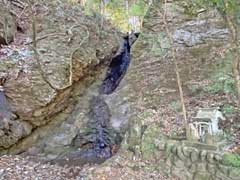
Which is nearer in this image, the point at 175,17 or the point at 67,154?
the point at 67,154

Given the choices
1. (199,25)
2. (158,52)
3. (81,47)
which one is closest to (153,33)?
(158,52)

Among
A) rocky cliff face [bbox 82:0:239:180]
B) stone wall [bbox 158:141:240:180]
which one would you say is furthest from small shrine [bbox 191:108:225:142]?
rocky cliff face [bbox 82:0:239:180]

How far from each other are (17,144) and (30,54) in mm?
2665

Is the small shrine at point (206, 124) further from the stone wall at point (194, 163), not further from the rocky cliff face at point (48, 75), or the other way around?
the rocky cliff face at point (48, 75)

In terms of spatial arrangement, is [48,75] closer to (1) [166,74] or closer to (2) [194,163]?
(1) [166,74]

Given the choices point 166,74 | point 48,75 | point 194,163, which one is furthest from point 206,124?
point 48,75

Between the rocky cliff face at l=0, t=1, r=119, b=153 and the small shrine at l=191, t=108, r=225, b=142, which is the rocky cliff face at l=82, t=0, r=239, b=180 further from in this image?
the rocky cliff face at l=0, t=1, r=119, b=153

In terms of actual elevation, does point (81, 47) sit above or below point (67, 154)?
above

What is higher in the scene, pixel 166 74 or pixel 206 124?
pixel 166 74

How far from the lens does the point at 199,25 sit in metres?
10.1

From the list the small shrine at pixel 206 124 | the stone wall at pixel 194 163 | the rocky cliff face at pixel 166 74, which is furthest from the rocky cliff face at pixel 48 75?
the small shrine at pixel 206 124

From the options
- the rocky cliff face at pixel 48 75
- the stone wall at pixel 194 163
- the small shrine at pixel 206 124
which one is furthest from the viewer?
the rocky cliff face at pixel 48 75

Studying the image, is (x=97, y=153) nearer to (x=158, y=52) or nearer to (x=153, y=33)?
(x=158, y=52)

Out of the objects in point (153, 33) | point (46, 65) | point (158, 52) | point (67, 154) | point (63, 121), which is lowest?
point (67, 154)
